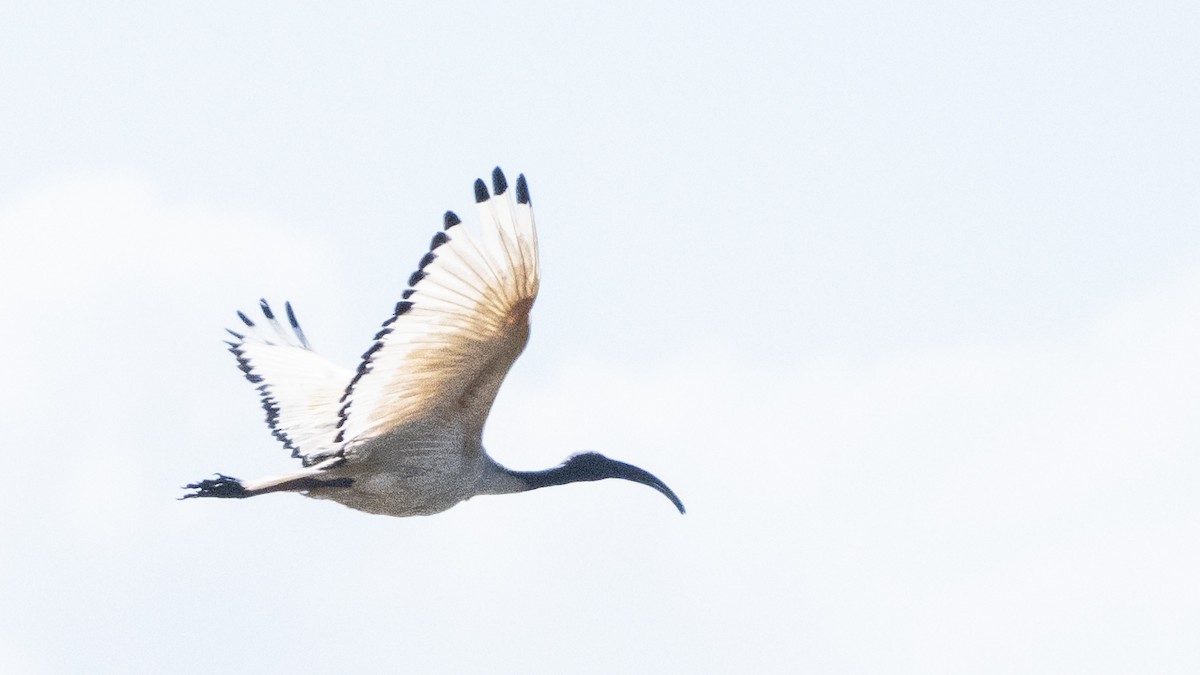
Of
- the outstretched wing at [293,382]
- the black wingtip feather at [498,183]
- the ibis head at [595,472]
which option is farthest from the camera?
the ibis head at [595,472]

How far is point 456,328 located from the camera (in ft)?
39.8

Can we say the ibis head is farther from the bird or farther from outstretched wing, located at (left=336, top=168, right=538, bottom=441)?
outstretched wing, located at (left=336, top=168, right=538, bottom=441)

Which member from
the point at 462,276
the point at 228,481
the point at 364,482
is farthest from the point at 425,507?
the point at 462,276

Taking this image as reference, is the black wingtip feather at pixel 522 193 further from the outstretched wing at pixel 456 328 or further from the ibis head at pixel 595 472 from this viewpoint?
the ibis head at pixel 595 472

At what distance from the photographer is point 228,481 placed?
12969 millimetres

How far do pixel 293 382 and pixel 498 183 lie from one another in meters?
4.47

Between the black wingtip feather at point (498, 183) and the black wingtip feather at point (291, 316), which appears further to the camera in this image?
the black wingtip feather at point (291, 316)

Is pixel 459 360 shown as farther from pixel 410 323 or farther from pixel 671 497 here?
pixel 671 497

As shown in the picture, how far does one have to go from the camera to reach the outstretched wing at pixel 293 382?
14.2 metres

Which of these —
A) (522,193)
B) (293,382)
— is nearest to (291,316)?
(293,382)

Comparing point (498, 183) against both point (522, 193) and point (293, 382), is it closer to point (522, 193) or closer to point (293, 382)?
point (522, 193)

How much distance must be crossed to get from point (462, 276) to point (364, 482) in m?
2.35

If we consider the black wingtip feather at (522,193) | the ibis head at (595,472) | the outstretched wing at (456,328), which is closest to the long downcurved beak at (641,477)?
the ibis head at (595,472)

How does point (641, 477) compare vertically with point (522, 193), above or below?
below
